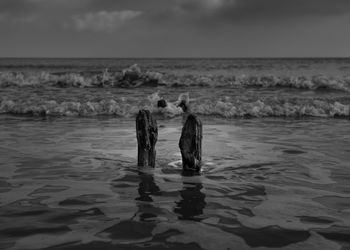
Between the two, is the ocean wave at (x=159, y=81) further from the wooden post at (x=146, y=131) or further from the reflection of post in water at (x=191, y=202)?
the reflection of post in water at (x=191, y=202)

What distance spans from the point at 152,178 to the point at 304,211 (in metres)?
2.30

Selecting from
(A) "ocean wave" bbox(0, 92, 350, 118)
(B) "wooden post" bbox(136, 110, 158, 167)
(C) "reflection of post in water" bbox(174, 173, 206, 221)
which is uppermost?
(B) "wooden post" bbox(136, 110, 158, 167)

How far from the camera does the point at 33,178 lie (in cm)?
656

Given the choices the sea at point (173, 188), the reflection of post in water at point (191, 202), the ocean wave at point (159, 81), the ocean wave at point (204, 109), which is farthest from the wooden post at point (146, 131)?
the ocean wave at point (159, 81)

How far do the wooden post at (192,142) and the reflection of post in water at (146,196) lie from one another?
634 millimetres

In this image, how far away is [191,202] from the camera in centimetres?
546

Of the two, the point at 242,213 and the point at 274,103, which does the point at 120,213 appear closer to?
the point at 242,213

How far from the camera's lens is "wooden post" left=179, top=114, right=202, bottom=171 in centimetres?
641

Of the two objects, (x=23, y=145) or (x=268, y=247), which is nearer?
(x=268, y=247)

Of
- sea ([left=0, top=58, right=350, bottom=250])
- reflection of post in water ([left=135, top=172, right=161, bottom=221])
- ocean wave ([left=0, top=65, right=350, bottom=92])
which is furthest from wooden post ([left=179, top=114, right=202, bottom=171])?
ocean wave ([left=0, top=65, right=350, bottom=92])

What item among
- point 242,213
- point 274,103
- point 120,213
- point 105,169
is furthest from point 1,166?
point 274,103

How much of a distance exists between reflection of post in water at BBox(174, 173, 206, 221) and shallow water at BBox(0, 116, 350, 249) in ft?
0.04

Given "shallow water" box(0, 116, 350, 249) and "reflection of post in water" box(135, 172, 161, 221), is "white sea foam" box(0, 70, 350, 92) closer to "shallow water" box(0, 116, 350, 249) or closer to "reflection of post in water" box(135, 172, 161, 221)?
"shallow water" box(0, 116, 350, 249)

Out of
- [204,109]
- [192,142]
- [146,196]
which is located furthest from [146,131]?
[204,109]
